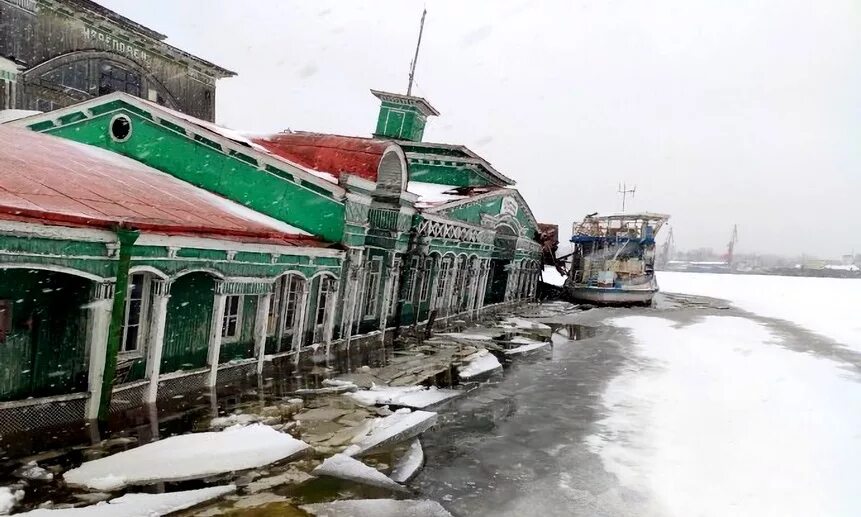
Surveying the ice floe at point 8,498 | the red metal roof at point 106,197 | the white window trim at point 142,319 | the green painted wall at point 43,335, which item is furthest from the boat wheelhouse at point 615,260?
the ice floe at point 8,498

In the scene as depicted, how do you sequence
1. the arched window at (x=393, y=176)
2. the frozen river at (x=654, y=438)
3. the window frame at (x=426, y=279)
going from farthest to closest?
1. the window frame at (x=426, y=279)
2. the arched window at (x=393, y=176)
3. the frozen river at (x=654, y=438)

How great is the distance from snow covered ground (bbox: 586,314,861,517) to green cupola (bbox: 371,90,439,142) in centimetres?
1510

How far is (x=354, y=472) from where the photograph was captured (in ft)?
23.3

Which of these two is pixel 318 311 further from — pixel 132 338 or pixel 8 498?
pixel 8 498

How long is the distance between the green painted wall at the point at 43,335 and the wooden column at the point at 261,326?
3372 mm

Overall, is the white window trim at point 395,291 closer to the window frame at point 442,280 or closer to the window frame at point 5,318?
the window frame at point 442,280

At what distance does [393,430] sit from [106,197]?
5.84 meters

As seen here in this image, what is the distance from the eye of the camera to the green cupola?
1043 inches

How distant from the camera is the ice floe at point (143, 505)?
5.41m

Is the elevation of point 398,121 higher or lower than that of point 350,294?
higher

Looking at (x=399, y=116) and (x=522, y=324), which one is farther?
(x=399, y=116)

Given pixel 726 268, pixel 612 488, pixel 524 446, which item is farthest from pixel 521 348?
pixel 726 268

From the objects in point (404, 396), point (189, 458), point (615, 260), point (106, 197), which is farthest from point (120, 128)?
point (615, 260)

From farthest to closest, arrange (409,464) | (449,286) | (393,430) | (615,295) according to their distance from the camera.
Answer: (615,295)
(449,286)
(393,430)
(409,464)
